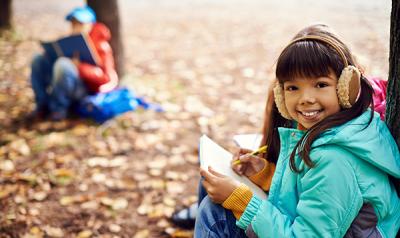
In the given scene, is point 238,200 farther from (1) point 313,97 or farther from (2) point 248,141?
(2) point 248,141

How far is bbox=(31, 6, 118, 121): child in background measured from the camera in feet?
12.9

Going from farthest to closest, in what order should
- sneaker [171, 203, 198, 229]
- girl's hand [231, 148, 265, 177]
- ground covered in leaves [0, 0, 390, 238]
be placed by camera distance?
ground covered in leaves [0, 0, 390, 238]
sneaker [171, 203, 198, 229]
girl's hand [231, 148, 265, 177]

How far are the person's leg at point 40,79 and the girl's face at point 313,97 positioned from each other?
122 inches

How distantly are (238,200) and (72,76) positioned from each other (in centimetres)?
279

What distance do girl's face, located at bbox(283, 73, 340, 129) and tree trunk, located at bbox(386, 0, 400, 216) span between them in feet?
0.84

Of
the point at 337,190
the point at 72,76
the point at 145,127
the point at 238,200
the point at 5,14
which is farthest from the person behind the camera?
the point at 5,14

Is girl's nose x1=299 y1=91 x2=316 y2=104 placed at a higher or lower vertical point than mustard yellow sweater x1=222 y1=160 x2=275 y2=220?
higher

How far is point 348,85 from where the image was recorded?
1429mm

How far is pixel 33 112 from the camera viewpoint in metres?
4.05

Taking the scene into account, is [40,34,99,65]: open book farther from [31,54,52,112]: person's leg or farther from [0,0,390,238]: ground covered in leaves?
[0,0,390,238]: ground covered in leaves

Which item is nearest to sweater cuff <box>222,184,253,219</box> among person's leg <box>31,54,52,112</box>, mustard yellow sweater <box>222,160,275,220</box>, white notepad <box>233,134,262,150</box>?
mustard yellow sweater <box>222,160,275,220</box>

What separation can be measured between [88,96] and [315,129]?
3015 millimetres

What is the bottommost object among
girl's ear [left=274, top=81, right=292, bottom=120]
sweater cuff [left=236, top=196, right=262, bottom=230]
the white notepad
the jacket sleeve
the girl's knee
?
the girl's knee

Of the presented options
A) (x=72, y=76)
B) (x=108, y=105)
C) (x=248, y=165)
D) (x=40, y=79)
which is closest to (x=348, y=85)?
(x=248, y=165)
